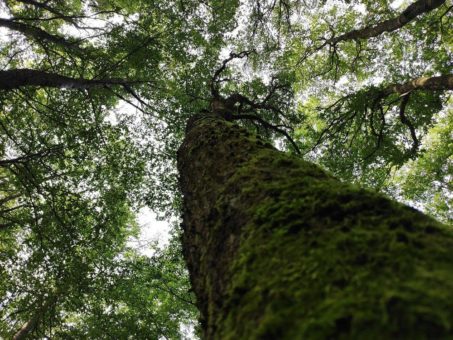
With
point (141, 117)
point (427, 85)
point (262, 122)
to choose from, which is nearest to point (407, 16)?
point (427, 85)

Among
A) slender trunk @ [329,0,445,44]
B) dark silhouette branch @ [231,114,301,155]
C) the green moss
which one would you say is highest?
slender trunk @ [329,0,445,44]

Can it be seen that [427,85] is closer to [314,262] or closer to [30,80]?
[314,262]

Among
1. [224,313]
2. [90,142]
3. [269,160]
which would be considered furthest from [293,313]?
[90,142]

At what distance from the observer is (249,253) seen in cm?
145

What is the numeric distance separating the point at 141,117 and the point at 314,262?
11875mm

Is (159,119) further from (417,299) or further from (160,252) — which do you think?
(417,299)

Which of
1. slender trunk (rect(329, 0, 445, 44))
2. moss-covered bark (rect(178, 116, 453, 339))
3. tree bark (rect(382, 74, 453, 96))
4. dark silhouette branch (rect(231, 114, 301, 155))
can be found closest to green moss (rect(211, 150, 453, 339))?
moss-covered bark (rect(178, 116, 453, 339))

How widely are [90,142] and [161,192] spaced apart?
3.19 metres

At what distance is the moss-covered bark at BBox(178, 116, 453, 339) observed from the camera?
34.3 inches

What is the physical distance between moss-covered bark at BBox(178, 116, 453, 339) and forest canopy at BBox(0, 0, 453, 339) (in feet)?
19.2

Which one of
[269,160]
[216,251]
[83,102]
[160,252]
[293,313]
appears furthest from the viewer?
[160,252]

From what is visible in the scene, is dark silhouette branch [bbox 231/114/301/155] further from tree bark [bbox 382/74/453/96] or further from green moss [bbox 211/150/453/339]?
green moss [bbox 211/150/453/339]

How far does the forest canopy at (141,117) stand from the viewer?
29.7ft

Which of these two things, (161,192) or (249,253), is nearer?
(249,253)
